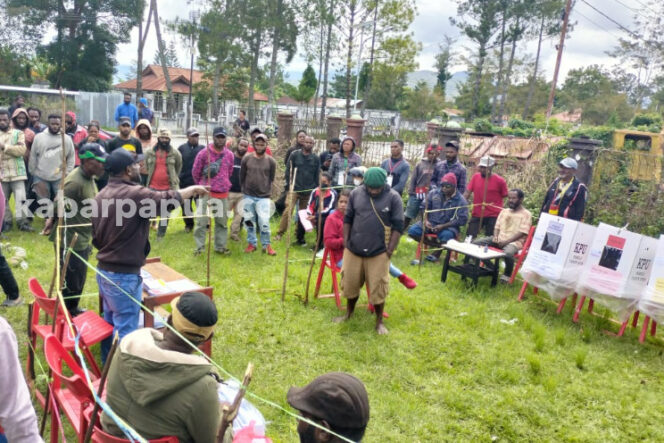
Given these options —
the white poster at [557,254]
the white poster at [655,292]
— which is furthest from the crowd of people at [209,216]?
the white poster at [655,292]

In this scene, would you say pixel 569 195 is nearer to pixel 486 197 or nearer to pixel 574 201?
pixel 574 201

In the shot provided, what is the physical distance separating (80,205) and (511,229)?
19.0ft

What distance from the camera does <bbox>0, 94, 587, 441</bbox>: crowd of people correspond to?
2398 mm

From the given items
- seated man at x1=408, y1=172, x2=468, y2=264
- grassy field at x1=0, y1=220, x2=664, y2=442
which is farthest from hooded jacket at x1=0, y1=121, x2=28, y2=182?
seated man at x1=408, y1=172, x2=468, y2=264

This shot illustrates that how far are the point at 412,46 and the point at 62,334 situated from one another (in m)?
33.7

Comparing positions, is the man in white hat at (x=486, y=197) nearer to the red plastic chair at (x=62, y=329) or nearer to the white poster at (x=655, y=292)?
the white poster at (x=655, y=292)

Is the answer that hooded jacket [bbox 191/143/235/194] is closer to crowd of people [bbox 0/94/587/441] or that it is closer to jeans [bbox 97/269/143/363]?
crowd of people [bbox 0/94/587/441]

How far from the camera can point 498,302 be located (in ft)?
22.0

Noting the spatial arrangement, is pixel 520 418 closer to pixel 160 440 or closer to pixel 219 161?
pixel 160 440

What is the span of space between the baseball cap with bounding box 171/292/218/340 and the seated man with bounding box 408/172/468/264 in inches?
231

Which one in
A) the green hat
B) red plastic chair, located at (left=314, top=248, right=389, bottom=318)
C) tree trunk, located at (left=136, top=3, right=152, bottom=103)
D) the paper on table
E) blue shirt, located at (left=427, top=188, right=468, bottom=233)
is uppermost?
tree trunk, located at (left=136, top=3, right=152, bottom=103)

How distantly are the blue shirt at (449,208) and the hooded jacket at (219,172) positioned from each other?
130 inches

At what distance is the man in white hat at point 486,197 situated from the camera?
27.3ft

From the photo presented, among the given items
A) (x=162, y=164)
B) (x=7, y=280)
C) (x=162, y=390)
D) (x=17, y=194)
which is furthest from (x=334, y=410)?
(x=17, y=194)
